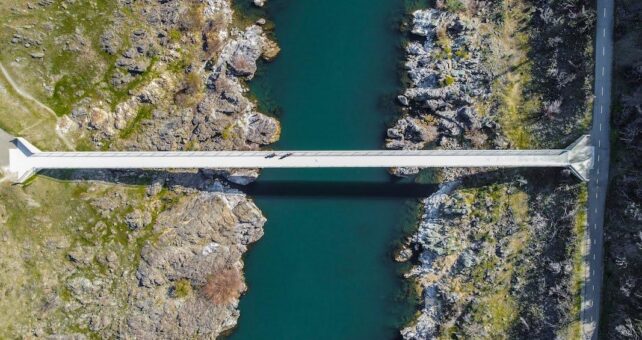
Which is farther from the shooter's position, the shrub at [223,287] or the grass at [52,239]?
the shrub at [223,287]

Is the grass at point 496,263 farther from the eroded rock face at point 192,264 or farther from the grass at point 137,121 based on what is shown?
the grass at point 137,121

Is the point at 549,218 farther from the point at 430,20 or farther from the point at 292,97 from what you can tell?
the point at 292,97

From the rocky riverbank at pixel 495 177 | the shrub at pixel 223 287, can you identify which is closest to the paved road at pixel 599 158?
the rocky riverbank at pixel 495 177

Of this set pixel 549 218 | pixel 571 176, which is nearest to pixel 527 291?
pixel 549 218

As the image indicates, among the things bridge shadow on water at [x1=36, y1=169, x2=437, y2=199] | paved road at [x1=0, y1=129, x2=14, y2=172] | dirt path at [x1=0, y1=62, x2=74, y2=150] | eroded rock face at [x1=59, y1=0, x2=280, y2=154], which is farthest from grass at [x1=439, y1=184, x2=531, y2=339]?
paved road at [x1=0, y1=129, x2=14, y2=172]

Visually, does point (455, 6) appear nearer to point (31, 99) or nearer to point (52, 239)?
point (31, 99)
